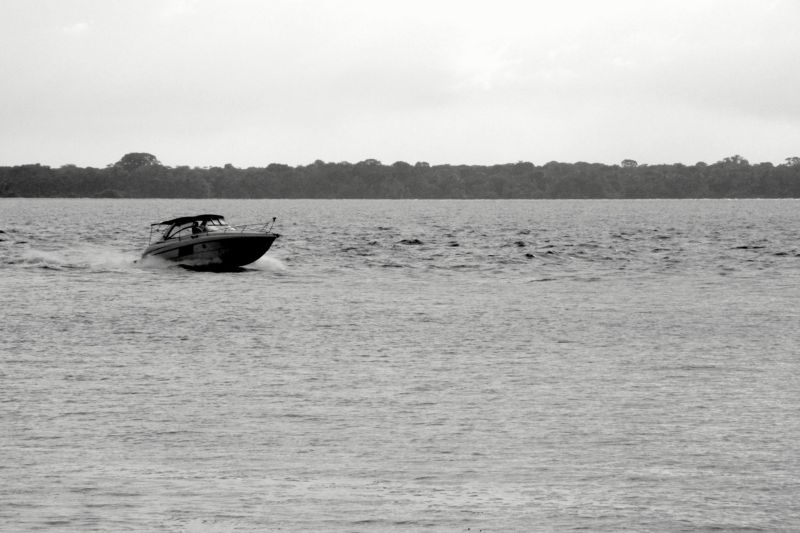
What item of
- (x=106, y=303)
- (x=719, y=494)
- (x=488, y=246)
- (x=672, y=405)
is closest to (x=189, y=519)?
(x=719, y=494)

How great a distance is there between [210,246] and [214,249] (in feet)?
0.81

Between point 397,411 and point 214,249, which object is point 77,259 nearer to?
point 214,249

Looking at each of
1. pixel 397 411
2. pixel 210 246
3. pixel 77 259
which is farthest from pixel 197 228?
pixel 397 411

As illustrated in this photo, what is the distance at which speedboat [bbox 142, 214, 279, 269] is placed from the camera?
51.8 metres

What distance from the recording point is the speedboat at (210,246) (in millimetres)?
51844

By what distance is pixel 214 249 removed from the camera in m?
51.9

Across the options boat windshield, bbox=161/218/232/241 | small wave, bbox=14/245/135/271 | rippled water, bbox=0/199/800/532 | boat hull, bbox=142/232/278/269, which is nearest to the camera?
rippled water, bbox=0/199/800/532

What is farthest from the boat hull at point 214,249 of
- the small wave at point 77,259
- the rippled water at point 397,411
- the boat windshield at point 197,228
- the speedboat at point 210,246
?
the rippled water at point 397,411

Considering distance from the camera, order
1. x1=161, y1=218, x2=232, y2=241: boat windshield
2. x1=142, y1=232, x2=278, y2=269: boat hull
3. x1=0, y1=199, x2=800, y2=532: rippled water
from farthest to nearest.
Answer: x1=161, y1=218, x2=232, y2=241: boat windshield < x1=142, y1=232, x2=278, y2=269: boat hull < x1=0, y1=199, x2=800, y2=532: rippled water

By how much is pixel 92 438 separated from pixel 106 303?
70.4ft

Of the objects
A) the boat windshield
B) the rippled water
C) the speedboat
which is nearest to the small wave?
the boat windshield

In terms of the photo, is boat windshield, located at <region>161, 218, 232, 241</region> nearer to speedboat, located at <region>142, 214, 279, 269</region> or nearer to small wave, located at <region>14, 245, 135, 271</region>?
speedboat, located at <region>142, 214, 279, 269</region>

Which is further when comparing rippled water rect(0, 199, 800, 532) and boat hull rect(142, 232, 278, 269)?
boat hull rect(142, 232, 278, 269)

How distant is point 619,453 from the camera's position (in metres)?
15.5
